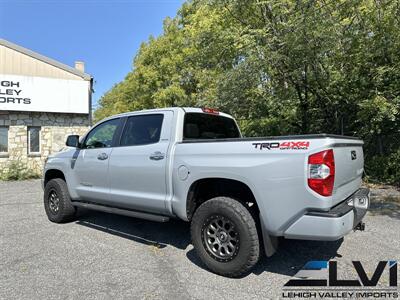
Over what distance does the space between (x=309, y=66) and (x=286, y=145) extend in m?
7.16

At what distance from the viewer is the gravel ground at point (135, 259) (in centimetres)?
349

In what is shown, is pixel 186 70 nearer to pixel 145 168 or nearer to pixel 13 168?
pixel 13 168

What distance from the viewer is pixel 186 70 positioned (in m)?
19.5

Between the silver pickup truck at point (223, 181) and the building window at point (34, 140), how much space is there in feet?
33.9

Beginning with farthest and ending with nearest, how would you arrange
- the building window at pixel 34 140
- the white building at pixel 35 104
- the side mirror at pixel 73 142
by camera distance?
the building window at pixel 34 140 < the white building at pixel 35 104 < the side mirror at pixel 73 142

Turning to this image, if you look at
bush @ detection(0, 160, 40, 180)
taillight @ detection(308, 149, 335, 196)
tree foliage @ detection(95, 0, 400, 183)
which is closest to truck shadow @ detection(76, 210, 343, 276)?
taillight @ detection(308, 149, 335, 196)

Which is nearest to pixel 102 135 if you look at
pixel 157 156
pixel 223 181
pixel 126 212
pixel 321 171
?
pixel 126 212

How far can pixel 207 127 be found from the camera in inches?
197

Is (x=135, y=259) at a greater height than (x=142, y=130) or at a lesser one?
lesser

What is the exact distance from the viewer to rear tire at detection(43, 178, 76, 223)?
19.5ft

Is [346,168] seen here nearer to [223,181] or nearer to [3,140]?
[223,181]

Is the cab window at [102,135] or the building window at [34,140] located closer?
the cab window at [102,135]
